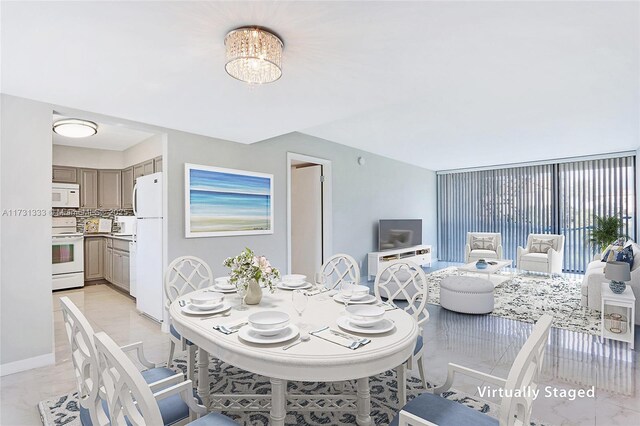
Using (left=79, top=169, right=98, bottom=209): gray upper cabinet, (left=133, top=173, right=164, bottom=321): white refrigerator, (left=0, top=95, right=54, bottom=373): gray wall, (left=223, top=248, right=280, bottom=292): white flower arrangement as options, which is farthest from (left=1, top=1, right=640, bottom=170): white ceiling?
(left=79, top=169, right=98, bottom=209): gray upper cabinet

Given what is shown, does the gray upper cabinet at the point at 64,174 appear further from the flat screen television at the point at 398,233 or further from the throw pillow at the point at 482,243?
the throw pillow at the point at 482,243

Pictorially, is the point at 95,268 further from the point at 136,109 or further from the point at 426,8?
the point at 426,8

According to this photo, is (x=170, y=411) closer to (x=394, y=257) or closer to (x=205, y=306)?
(x=205, y=306)

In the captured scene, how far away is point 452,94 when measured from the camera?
126 inches

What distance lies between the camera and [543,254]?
6.41 metres

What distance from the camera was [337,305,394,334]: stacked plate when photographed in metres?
1.62

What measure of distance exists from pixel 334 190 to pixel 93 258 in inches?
184

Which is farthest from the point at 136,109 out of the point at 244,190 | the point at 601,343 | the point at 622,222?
the point at 622,222

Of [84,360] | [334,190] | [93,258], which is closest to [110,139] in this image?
[93,258]

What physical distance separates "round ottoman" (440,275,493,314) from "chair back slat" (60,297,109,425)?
390 cm

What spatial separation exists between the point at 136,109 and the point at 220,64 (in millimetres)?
1294

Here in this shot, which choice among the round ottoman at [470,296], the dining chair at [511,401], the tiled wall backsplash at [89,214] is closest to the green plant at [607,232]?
the round ottoman at [470,296]

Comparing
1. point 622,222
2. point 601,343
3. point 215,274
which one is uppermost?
point 622,222

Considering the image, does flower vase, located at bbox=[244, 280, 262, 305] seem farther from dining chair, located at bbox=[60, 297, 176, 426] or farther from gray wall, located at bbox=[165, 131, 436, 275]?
gray wall, located at bbox=[165, 131, 436, 275]
